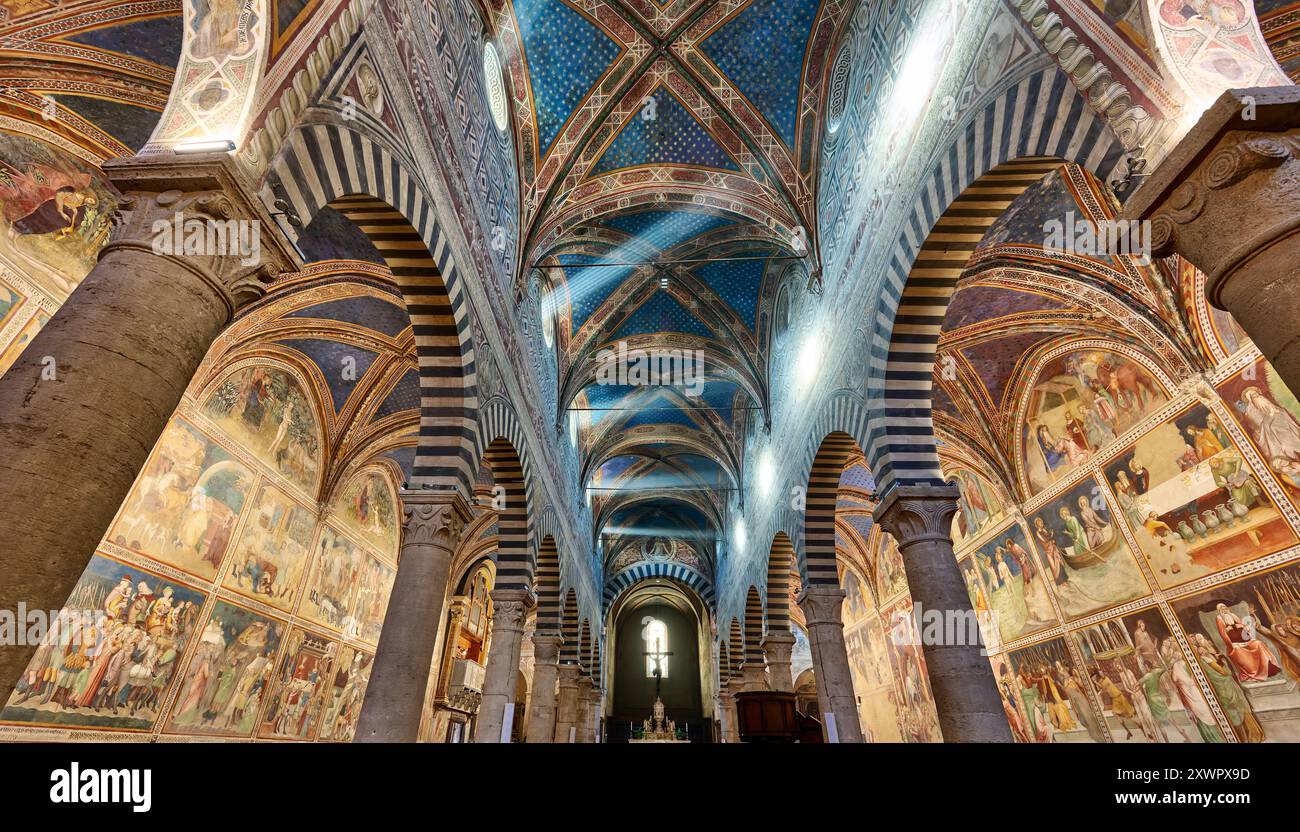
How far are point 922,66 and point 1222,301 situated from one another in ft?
15.8

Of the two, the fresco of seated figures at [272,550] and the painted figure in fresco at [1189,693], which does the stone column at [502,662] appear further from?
the painted figure in fresco at [1189,693]

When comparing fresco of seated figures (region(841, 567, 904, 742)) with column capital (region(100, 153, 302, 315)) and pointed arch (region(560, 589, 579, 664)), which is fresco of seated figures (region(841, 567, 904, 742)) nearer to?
pointed arch (region(560, 589, 579, 664))

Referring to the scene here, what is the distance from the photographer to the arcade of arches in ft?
9.64

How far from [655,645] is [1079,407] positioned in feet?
88.1

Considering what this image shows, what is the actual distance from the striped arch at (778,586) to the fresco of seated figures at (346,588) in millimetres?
8067

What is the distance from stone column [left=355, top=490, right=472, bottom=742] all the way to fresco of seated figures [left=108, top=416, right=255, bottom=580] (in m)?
5.40

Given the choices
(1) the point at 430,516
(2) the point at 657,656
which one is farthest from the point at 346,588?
(2) the point at 657,656

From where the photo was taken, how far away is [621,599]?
32.6 metres

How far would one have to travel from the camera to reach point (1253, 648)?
7.77 meters

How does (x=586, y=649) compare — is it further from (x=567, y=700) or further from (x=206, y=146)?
(x=206, y=146)

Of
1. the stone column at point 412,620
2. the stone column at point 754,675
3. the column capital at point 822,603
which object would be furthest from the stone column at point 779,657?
the stone column at point 412,620
